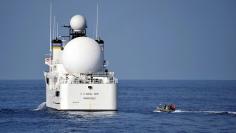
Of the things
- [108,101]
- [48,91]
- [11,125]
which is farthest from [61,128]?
[48,91]

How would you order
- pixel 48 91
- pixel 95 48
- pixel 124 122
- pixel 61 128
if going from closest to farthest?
1. pixel 61 128
2. pixel 124 122
3. pixel 95 48
4. pixel 48 91

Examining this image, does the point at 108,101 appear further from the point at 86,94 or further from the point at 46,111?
the point at 46,111

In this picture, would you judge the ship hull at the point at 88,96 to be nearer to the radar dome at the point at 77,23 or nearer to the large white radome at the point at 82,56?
the large white radome at the point at 82,56

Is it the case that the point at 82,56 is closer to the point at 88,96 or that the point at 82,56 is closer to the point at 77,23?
the point at 88,96

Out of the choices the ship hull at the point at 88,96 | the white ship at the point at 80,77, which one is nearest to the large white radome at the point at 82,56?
the white ship at the point at 80,77

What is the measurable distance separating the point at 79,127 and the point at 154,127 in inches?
251

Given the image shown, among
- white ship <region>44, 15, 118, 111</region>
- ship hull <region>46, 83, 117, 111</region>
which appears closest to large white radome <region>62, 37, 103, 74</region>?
white ship <region>44, 15, 118, 111</region>

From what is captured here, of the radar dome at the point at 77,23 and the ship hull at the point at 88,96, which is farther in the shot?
the radar dome at the point at 77,23

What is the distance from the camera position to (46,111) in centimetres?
8875

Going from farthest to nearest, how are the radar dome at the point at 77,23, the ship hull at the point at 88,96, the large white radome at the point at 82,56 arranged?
the radar dome at the point at 77,23
the large white radome at the point at 82,56
the ship hull at the point at 88,96

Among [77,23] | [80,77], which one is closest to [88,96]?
[80,77]

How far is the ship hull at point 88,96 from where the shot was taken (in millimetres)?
80188

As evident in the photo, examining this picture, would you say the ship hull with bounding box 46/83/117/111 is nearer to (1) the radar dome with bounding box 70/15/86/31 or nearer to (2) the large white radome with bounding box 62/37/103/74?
(2) the large white radome with bounding box 62/37/103/74

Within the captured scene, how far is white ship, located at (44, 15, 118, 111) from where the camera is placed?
80.3 metres
